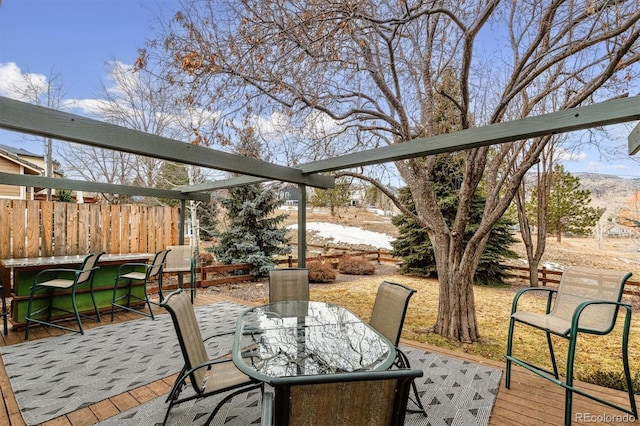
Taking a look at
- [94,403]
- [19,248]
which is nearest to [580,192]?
[94,403]

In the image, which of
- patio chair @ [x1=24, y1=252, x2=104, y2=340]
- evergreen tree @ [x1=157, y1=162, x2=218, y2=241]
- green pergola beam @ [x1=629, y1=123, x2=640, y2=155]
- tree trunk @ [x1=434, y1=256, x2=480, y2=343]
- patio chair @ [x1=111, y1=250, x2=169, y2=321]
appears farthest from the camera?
evergreen tree @ [x1=157, y1=162, x2=218, y2=241]

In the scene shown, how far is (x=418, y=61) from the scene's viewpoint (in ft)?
18.7

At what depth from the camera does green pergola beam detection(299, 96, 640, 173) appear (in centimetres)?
220

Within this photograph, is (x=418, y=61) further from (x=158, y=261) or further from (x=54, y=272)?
(x=54, y=272)

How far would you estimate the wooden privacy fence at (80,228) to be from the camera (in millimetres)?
5148

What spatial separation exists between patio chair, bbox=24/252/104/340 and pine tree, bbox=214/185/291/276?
450cm

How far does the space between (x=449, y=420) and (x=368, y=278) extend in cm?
762

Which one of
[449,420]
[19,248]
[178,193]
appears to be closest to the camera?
[449,420]

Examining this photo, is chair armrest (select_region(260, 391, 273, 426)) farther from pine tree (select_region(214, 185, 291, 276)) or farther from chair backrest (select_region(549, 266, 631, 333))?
pine tree (select_region(214, 185, 291, 276))

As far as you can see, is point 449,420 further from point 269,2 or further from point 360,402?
point 269,2

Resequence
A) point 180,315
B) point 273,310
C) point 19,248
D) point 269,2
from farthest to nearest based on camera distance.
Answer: point 19,248 → point 269,2 → point 273,310 → point 180,315

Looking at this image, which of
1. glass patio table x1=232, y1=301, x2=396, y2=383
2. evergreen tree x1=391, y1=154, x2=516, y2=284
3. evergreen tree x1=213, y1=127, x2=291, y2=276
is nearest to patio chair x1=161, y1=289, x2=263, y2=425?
glass patio table x1=232, y1=301, x2=396, y2=383

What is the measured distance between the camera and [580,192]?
13.7 m

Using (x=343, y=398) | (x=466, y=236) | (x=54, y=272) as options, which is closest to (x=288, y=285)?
(x=343, y=398)
